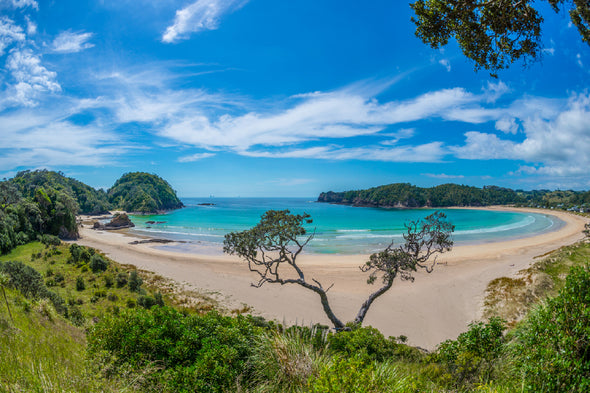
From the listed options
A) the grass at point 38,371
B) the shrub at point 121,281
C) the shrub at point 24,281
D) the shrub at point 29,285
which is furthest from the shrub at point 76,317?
the grass at point 38,371

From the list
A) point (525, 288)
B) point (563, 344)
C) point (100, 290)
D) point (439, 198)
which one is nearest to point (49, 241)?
point (100, 290)

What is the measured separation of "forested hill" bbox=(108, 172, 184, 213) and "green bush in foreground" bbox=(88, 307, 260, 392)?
351 ft

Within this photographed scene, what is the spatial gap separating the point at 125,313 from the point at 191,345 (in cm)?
171

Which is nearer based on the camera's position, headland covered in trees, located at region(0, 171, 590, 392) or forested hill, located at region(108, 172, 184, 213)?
headland covered in trees, located at region(0, 171, 590, 392)

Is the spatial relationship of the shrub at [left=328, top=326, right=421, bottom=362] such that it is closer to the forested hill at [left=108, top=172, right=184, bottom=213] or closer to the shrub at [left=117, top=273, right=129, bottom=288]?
the shrub at [left=117, top=273, right=129, bottom=288]

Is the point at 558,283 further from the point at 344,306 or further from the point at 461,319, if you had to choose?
the point at 344,306

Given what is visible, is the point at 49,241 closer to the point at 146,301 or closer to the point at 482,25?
the point at 146,301

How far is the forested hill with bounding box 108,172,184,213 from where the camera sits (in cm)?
10367

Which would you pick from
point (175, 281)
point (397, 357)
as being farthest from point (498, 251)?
point (175, 281)

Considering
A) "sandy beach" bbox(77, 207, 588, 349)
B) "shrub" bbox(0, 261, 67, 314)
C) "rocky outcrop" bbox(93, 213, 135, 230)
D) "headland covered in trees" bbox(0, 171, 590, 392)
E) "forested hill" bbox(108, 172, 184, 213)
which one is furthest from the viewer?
"forested hill" bbox(108, 172, 184, 213)

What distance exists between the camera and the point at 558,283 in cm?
1545

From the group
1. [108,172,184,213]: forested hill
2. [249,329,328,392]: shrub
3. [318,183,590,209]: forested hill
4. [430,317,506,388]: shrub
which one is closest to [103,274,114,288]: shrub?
[249,329,328,392]: shrub

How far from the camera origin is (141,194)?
10925 centimetres

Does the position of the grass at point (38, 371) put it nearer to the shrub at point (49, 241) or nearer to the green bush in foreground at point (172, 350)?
the green bush in foreground at point (172, 350)
